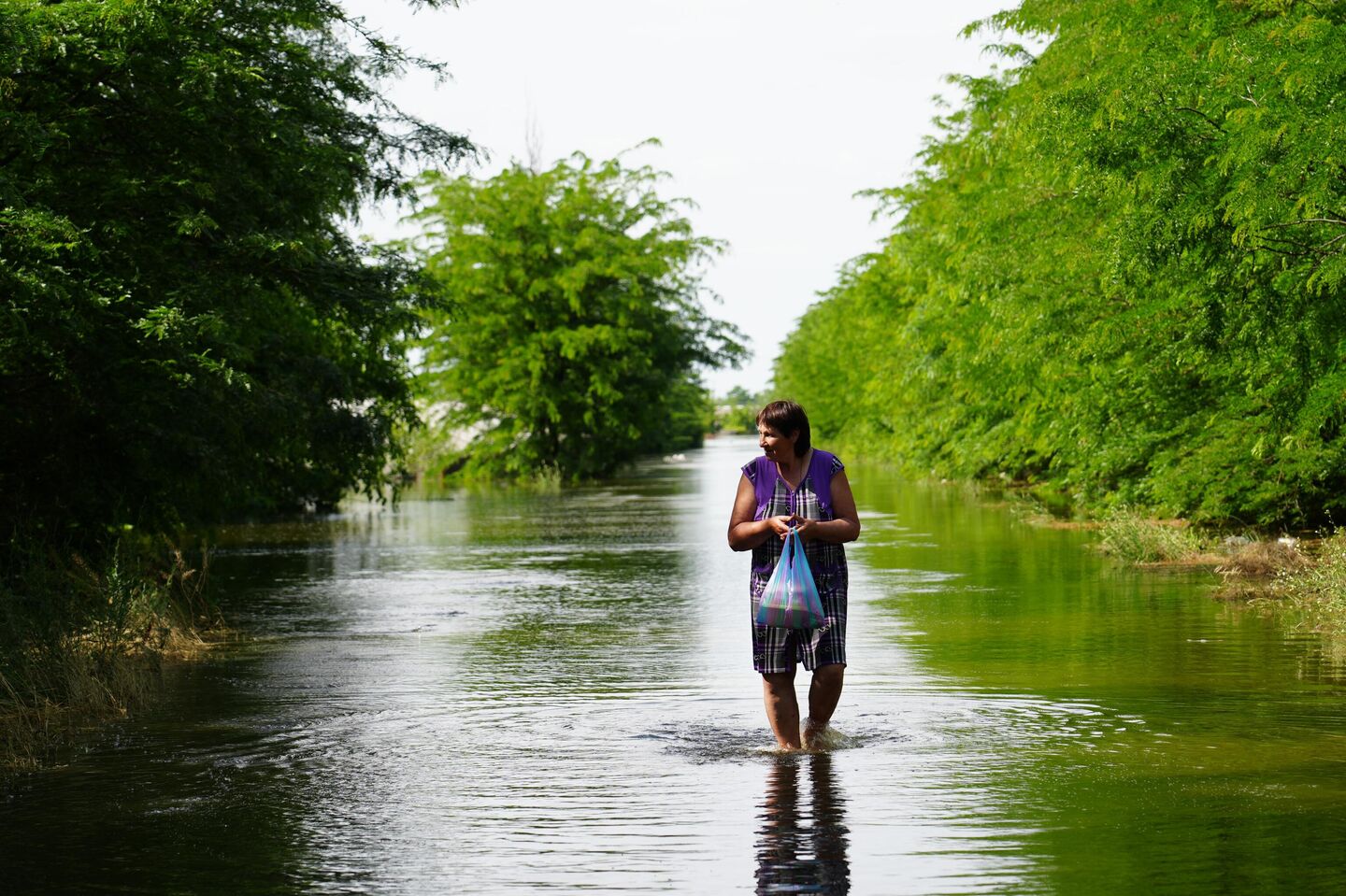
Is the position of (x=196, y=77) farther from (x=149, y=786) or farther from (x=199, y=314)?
(x=149, y=786)

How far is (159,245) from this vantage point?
14602 mm

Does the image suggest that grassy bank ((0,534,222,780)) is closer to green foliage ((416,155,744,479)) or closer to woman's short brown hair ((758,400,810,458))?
woman's short brown hair ((758,400,810,458))

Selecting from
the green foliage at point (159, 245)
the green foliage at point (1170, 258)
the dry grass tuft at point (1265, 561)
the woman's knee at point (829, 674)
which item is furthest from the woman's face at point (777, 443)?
the dry grass tuft at point (1265, 561)

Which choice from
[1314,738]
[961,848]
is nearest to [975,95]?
[1314,738]

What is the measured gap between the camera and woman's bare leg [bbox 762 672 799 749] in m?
8.32

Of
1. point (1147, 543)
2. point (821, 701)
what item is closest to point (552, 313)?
point (1147, 543)

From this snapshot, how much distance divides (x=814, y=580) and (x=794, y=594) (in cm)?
24

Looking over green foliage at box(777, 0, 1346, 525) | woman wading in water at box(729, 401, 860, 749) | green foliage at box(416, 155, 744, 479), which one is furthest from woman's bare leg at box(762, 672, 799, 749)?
green foliage at box(416, 155, 744, 479)

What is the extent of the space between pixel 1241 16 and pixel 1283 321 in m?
4.28

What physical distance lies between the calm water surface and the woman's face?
1564 millimetres

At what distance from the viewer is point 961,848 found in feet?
21.3

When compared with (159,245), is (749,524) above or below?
below

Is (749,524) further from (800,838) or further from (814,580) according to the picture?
(800,838)

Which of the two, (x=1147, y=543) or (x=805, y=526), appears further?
(x=1147, y=543)
